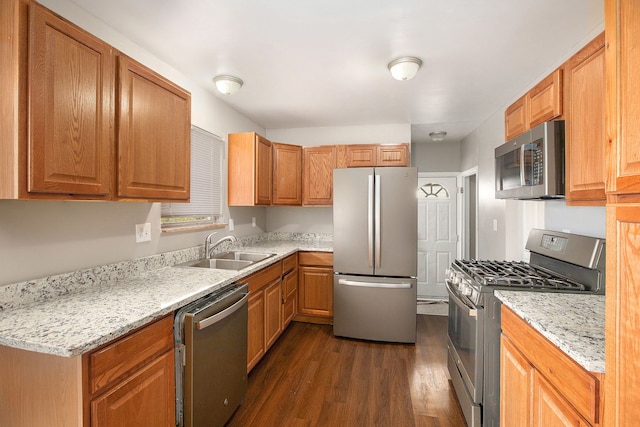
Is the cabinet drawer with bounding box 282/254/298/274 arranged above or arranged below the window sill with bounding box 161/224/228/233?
below

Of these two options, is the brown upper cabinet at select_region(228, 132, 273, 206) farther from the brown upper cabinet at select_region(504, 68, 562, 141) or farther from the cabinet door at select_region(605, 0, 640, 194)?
the cabinet door at select_region(605, 0, 640, 194)

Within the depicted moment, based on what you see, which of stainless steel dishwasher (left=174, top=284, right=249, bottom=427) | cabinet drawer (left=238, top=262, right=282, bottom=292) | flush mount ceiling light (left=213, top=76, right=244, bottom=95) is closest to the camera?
stainless steel dishwasher (left=174, top=284, right=249, bottom=427)

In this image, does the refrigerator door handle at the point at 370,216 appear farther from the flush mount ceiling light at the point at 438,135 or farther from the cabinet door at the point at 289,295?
the flush mount ceiling light at the point at 438,135

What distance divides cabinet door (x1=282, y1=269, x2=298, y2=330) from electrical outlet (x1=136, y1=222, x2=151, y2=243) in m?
1.33

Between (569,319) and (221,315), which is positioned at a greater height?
(569,319)

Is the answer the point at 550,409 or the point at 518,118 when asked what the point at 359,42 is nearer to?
the point at 518,118

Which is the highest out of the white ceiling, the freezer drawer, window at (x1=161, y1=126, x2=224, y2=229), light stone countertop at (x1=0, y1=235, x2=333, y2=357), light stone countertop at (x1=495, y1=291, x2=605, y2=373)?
the white ceiling

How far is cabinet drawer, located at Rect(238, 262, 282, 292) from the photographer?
229 centimetres

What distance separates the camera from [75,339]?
1.02 meters

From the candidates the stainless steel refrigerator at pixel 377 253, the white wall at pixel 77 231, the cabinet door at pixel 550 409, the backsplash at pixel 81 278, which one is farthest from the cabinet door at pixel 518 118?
the backsplash at pixel 81 278

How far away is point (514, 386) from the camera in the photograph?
55.7 inches

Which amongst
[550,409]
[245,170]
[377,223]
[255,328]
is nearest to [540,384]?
[550,409]

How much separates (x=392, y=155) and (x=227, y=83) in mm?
2023

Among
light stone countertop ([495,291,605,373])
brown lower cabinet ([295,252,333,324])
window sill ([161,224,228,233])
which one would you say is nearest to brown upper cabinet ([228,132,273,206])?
window sill ([161,224,228,233])
